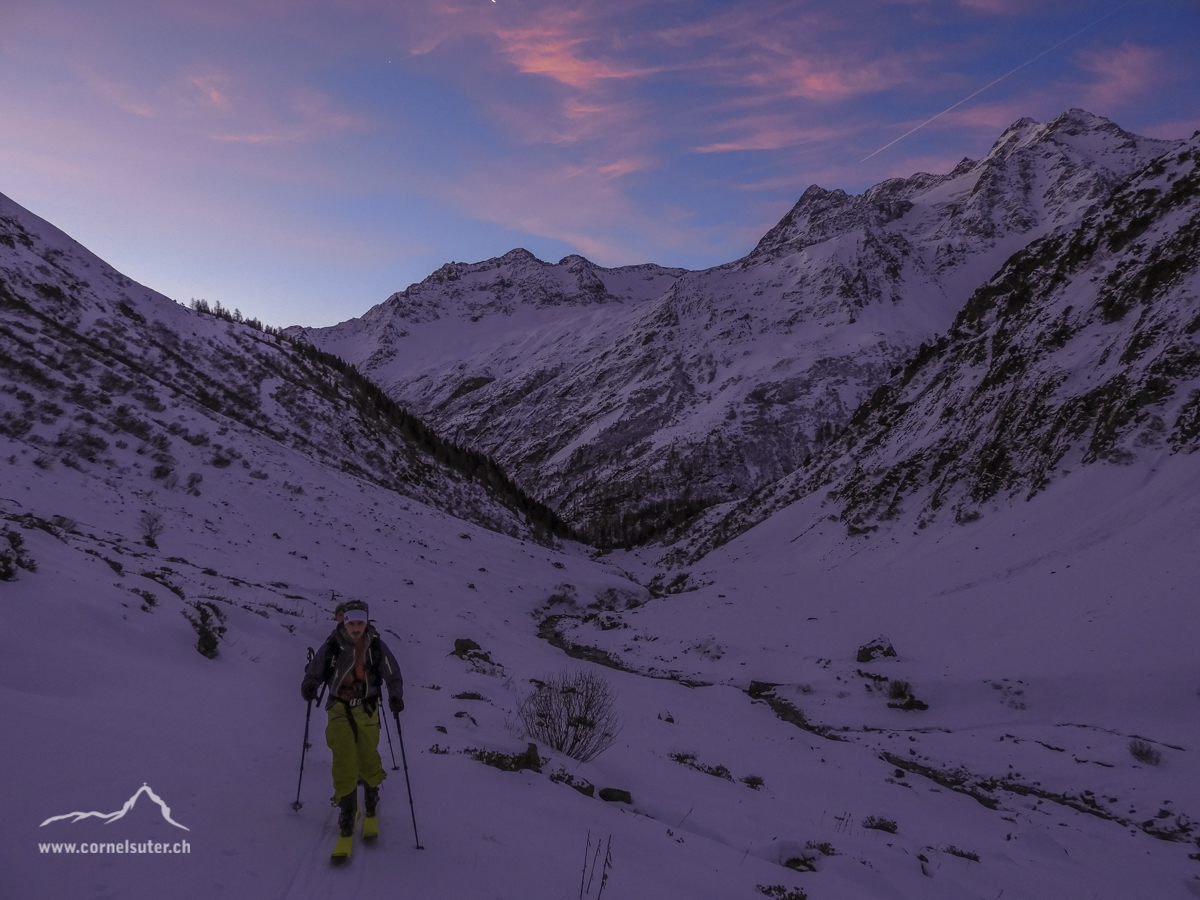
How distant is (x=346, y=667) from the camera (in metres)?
6.17

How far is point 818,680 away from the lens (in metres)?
21.0

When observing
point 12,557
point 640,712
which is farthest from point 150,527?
point 640,712

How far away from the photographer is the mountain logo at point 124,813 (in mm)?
4898

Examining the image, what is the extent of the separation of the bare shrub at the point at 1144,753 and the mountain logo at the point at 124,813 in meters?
17.4

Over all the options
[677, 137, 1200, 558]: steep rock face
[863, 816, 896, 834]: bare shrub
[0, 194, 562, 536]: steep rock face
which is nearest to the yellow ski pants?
[863, 816, 896, 834]: bare shrub

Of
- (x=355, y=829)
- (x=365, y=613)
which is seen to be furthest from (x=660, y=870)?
(x=365, y=613)

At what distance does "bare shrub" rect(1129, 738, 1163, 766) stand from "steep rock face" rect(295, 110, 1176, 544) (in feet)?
255

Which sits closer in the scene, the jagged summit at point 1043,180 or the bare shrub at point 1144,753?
the bare shrub at point 1144,753

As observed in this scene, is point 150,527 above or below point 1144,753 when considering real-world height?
below

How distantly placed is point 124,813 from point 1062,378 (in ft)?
126

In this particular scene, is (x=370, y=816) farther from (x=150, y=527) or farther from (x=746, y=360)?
(x=746, y=360)

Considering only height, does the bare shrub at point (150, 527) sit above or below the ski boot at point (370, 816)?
below

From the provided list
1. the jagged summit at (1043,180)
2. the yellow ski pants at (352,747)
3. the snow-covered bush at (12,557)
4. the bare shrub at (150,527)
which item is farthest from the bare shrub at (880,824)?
the jagged summit at (1043,180)

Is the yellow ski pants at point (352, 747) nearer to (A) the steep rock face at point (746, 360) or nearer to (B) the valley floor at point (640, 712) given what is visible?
(B) the valley floor at point (640, 712)
